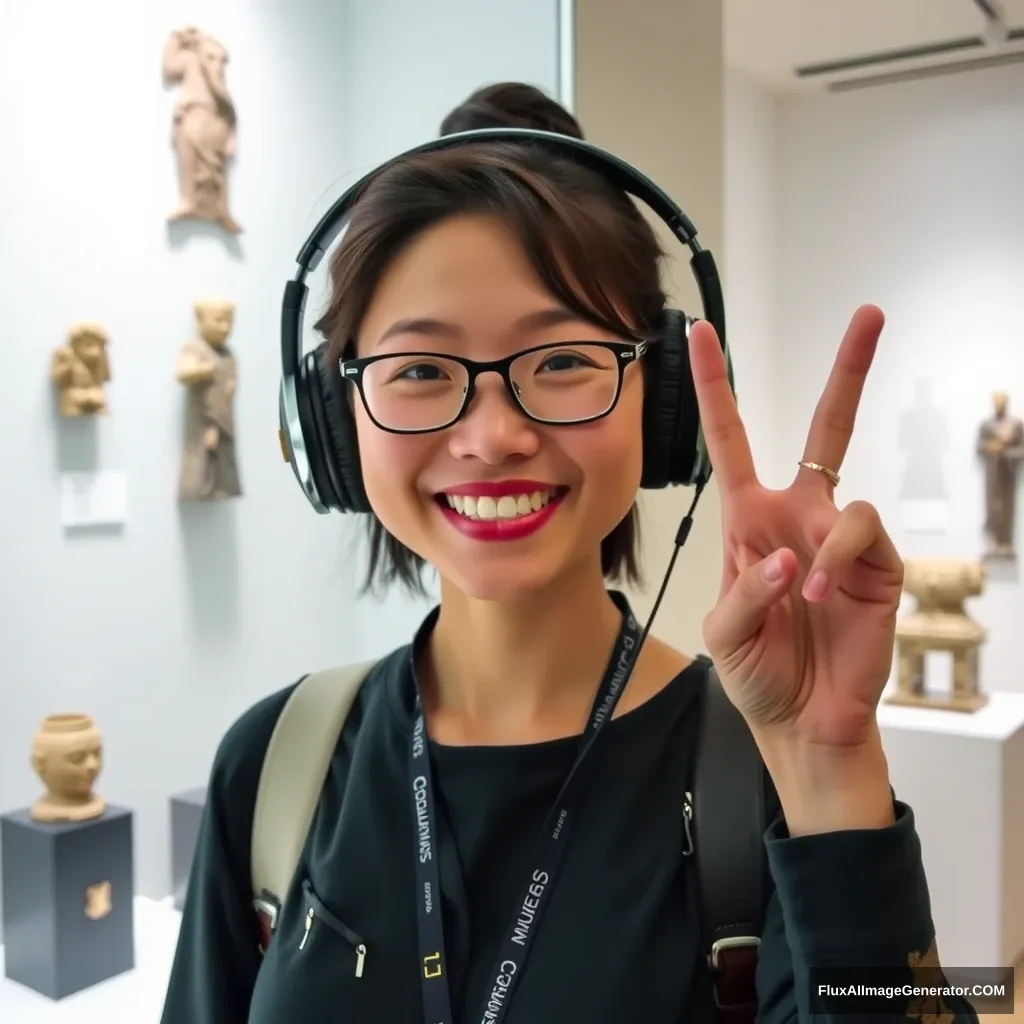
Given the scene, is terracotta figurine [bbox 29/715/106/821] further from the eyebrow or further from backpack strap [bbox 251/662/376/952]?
the eyebrow

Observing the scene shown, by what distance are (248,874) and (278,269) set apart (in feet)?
5.46

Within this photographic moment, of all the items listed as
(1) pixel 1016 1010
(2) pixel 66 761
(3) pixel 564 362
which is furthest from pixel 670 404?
(1) pixel 1016 1010

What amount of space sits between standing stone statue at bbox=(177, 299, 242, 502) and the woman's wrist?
1728 millimetres

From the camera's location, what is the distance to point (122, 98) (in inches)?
82.1

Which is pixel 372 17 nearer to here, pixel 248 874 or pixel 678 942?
pixel 248 874

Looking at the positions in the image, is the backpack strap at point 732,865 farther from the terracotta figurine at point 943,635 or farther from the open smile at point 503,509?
the terracotta figurine at point 943,635

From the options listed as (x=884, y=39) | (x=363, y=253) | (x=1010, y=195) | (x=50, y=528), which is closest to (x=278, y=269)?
(x=50, y=528)

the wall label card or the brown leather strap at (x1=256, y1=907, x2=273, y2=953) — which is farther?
the wall label card

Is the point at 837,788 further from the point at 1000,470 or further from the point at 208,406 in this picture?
the point at 1000,470

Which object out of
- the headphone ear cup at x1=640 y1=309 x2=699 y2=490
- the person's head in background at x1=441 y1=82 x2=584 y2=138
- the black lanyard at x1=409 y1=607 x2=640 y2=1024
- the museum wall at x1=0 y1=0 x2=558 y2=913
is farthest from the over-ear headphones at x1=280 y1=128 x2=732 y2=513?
the museum wall at x1=0 y1=0 x2=558 y2=913

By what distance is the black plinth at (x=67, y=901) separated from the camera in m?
1.63

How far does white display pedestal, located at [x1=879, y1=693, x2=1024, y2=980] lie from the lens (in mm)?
2635

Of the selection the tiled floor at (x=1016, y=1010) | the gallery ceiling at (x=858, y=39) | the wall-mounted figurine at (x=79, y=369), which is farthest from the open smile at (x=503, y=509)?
the gallery ceiling at (x=858, y=39)

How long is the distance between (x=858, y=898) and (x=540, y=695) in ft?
1.10
